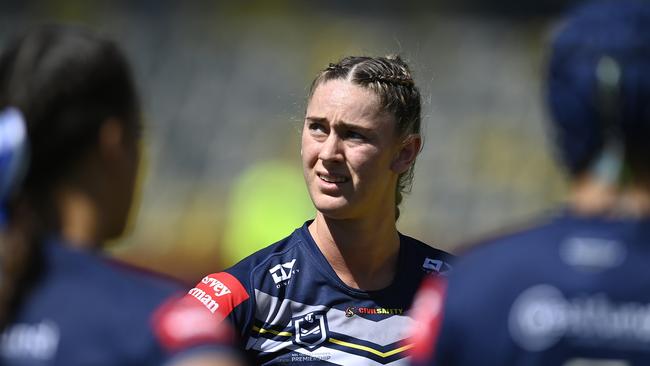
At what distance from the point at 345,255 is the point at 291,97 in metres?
9.40

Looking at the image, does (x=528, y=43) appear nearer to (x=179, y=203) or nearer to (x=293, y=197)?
(x=293, y=197)

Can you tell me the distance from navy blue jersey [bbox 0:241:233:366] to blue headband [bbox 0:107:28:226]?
0.13m

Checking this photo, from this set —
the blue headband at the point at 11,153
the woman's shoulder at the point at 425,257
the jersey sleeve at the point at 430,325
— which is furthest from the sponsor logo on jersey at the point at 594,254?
the woman's shoulder at the point at 425,257

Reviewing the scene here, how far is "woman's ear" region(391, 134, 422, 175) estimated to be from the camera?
4.26 metres

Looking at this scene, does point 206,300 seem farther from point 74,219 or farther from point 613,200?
point 613,200

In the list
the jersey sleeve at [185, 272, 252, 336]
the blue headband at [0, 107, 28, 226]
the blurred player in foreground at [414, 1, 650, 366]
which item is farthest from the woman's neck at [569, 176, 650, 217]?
the jersey sleeve at [185, 272, 252, 336]

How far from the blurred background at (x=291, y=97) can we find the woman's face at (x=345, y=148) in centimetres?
904

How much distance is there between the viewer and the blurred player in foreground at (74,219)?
6.59ft

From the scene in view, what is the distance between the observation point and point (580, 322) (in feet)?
6.62

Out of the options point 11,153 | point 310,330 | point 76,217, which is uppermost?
point 11,153

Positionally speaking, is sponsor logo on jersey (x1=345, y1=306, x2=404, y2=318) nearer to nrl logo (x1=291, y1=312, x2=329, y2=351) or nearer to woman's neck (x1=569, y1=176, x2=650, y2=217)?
nrl logo (x1=291, y1=312, x2=329, y2=351)

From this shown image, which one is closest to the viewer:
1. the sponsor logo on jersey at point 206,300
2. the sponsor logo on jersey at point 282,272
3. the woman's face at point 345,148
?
the sponsor logo on jersey at point 206,300

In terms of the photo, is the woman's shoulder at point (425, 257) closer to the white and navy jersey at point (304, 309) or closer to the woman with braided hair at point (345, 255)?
the woman with braided hair at point (345, 255)

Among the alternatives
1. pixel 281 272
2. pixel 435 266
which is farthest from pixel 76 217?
pixel 435 266
